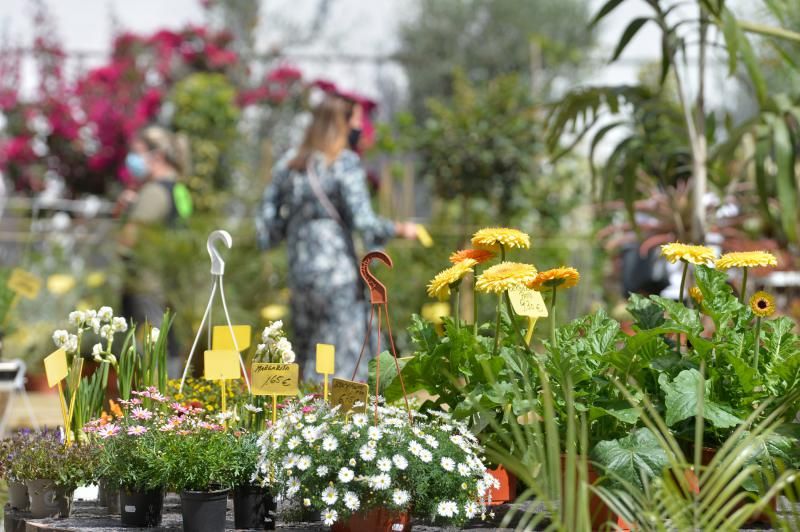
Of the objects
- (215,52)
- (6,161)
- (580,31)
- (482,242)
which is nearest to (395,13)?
(580,31)

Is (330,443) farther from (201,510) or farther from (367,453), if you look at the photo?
(201,510)

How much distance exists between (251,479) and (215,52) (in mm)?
8645

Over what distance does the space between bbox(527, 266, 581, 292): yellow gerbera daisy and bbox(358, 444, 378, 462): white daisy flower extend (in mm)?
509

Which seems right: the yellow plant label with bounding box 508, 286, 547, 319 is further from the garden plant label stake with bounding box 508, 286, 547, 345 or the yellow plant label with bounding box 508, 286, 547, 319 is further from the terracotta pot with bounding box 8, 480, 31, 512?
the terracotta pot with bounding box 8, 480, 31, 512

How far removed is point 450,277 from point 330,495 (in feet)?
1.71

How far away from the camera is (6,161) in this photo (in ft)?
32.2

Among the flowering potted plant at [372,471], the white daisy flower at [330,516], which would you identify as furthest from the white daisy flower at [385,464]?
the white daisy flower at [330,516]

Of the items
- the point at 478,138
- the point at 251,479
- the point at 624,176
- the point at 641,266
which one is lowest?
the point at 251,479

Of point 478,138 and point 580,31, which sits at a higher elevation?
point 580,31

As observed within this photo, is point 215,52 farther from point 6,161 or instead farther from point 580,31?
point 580,31

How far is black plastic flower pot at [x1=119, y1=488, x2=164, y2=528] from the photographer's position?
2.13 meters

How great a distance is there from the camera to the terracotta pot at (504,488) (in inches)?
91.4

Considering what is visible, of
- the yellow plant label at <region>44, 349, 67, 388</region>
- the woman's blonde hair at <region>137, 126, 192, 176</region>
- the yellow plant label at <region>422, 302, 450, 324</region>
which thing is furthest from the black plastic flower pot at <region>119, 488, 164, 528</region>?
the yellow plant label at <region>422, 302, 450, 324</region>

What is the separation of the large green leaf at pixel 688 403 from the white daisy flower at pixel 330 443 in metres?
0.62
